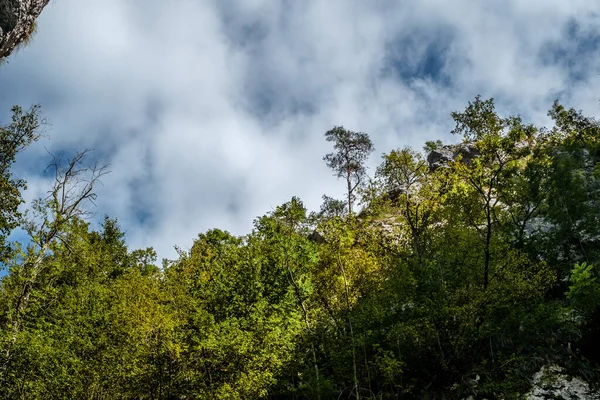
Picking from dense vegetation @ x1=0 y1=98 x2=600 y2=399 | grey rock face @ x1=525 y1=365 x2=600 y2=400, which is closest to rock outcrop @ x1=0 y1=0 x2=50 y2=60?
dense vegetation @ x1=0 y1=98 x2=600 y2=399

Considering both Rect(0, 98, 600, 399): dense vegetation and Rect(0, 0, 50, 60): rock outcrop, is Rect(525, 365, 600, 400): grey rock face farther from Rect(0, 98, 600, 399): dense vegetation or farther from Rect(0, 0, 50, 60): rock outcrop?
Rect(0, 0, 50, 60): rock outcrop

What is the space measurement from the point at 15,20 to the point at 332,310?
1779 cm

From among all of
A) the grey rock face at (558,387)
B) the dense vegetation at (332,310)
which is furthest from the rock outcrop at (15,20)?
the grey rock face at (558,387)

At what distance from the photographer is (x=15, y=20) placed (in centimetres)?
707

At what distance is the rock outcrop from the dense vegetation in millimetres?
11228

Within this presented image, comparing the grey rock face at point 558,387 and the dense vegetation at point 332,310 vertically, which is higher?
the dense vegetation at point 332,310

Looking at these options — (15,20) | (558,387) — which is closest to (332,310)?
(558,387)

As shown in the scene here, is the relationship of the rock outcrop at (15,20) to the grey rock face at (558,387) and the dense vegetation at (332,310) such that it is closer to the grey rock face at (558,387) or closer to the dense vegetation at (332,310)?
the dense vegetation at (332,310)

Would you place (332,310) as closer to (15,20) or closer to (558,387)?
(558,387)

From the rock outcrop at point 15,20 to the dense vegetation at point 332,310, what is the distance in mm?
11228

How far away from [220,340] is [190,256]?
38.6 ft

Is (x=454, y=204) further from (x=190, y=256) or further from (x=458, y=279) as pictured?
(x=190, y=256)

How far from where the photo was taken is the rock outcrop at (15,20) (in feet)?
22.1

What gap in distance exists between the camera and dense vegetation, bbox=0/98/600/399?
54.0 ft
